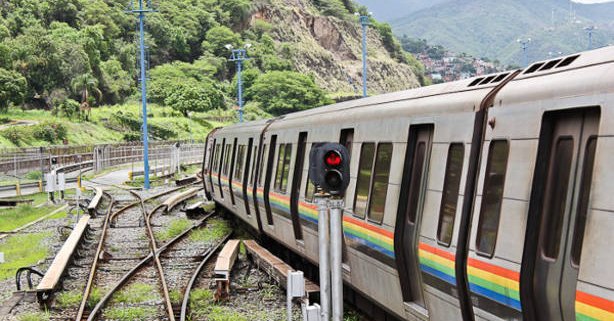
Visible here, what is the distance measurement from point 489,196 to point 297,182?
712cm

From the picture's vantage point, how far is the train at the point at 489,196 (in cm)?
533

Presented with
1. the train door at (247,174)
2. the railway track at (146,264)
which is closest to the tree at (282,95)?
the railway track at (146,264)

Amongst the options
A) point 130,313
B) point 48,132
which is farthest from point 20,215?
point 48,132

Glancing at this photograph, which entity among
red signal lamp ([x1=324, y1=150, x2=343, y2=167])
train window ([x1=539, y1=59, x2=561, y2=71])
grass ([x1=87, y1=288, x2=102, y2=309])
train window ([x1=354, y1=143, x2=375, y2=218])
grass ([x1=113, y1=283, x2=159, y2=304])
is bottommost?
grass ([x1=87, y1=288, x2=102, y2=309])

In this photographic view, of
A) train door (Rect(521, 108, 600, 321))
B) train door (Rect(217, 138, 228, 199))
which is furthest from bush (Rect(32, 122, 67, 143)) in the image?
train door (Rect(521, 108, 600, 321))

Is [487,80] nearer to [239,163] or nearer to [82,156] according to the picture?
[239,163]

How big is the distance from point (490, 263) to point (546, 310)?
65 cm

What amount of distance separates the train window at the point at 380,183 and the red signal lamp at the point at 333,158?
2.75 m

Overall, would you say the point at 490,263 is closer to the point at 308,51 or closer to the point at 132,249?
the point at 132,249

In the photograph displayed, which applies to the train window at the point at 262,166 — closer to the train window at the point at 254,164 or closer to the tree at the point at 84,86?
the train window at the point at 254,164

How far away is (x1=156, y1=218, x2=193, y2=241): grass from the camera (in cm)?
2111

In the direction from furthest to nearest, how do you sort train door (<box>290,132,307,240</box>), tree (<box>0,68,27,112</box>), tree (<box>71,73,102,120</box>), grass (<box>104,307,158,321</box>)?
tree (<box>71,73,102,120</box>) → tree (<box>0,68,27,112</box>) → train door (<box>290,132,307,240</box>) → grass (<box>104,307,158,321</box>)

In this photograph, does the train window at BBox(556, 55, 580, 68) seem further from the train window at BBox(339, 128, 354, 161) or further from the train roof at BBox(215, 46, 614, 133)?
the train window at BBox(339, 128, 354, 161)

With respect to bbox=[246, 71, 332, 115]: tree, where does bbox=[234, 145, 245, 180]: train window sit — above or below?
below
